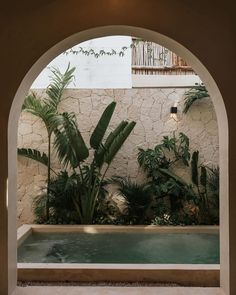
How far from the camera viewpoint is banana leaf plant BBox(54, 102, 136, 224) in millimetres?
6484

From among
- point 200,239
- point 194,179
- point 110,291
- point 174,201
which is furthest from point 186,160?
point 110,291

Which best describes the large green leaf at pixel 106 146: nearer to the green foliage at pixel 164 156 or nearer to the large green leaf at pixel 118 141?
the large green leaf at pixel 118 141

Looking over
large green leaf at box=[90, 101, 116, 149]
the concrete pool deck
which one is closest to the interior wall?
the concrete pool deck

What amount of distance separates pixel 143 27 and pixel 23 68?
1.10 m

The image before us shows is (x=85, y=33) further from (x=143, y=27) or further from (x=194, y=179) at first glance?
(x=194, y=179)

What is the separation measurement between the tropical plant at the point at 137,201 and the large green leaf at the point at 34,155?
66.7 inches

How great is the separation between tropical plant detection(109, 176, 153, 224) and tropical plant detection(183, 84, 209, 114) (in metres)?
1.91

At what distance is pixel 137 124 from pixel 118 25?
14.5 feet

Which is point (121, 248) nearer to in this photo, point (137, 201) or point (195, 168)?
point (137, 201)

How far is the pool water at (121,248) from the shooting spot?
4.87 m

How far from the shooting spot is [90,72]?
752cm

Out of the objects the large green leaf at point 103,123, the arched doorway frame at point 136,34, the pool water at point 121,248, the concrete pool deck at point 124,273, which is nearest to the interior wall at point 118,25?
the arched doorway frame at point 136,34
